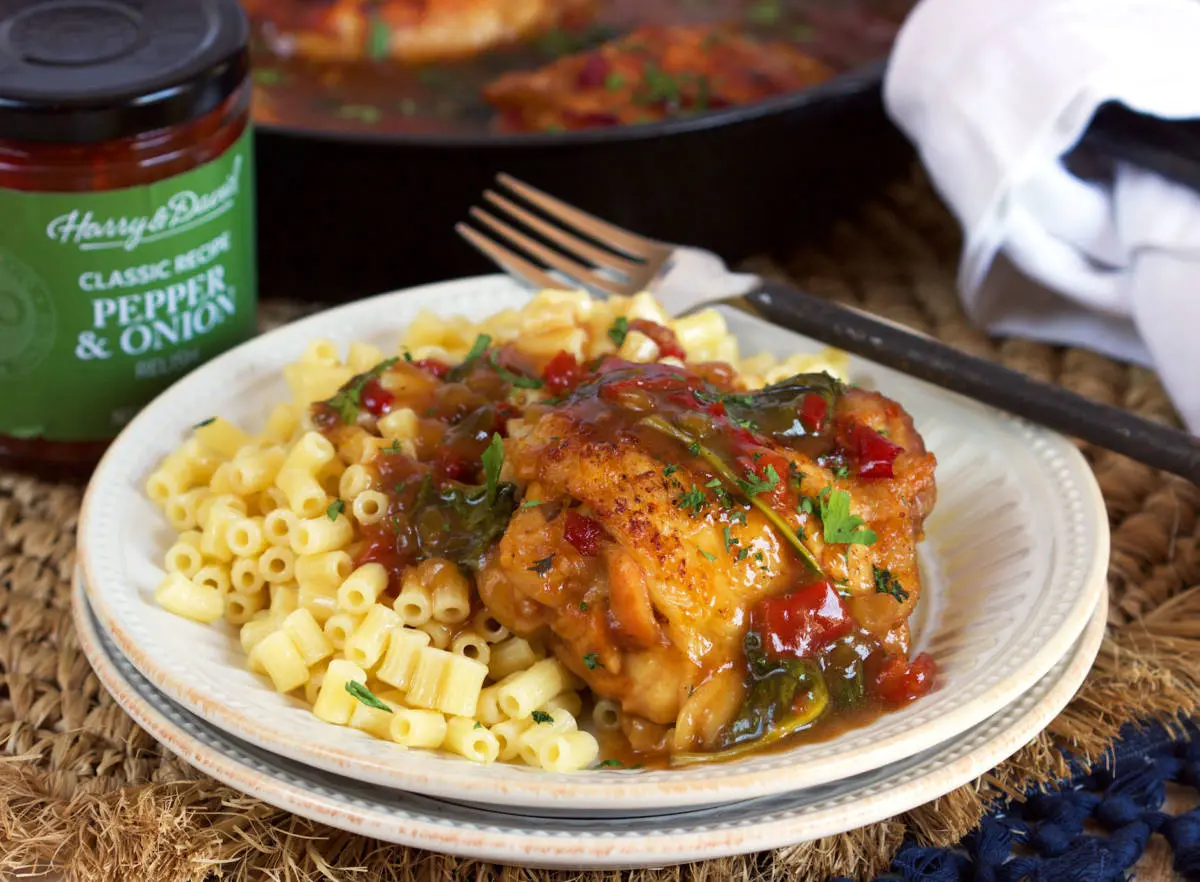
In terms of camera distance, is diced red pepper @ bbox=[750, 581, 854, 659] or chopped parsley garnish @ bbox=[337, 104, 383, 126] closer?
diced red pepper @ bbox=[750, 581, 854, 659]

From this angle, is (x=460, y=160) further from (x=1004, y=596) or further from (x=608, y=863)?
(x=608, y=863)

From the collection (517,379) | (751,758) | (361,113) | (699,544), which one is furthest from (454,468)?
(361,113)

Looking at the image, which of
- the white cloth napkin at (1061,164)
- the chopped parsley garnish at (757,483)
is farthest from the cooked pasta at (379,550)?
the white cloth napkin at (1061,164)

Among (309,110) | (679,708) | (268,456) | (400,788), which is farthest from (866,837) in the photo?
(309,110)

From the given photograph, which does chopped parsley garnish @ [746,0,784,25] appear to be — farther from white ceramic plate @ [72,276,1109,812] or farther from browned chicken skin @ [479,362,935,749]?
browned chicken skin @ [479,362,935,749]

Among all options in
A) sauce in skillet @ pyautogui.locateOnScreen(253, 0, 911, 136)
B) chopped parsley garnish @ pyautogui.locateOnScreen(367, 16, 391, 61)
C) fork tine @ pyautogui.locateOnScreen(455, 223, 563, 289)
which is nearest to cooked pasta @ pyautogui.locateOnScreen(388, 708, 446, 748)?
fork tine @ pyautogui.locateOnScreen(455, 223, 563, 289)

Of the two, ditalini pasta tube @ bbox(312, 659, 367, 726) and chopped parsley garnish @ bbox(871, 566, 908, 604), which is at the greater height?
chopped parsley garnish @ bbox(871, 566, 908, 604)
